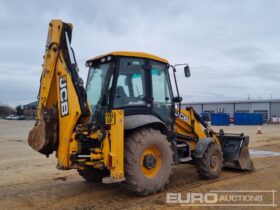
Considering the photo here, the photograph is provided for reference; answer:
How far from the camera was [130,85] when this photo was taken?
22.0 ft

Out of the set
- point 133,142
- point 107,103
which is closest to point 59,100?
point 107,103

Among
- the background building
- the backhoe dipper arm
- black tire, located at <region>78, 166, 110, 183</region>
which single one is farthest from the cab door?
the background building

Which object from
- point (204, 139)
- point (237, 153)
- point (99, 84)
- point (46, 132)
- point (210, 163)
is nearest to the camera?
point (46, 132)

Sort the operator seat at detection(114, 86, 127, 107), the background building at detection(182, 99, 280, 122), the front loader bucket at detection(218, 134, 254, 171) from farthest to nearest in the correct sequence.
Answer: the background building at detection(182, 99, 280, 122), the front loader bucket at detection(218, 134, 254, 171), the operator seat at detection(114, 86, 127, 107)

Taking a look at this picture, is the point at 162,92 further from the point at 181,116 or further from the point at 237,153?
the point at 237,153

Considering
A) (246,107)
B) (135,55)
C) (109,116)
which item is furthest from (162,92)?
(246,107)

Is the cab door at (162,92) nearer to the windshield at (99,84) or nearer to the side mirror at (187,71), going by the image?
the side mirror at (187,71)

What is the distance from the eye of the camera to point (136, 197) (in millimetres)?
6164

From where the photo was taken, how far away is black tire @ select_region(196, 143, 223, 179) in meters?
7.69

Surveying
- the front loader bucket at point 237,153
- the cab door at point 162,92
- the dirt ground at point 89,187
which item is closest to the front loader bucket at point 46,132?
the dirt ground at point 89,187

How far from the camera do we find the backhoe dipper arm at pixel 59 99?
599cm

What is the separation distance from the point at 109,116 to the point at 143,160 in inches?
41.1

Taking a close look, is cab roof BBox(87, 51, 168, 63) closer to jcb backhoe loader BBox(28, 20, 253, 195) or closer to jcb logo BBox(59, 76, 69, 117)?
jcb backhoe loader BBox(28, 20, 253, 195)

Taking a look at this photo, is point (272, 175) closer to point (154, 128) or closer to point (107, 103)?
point (154, 128)
